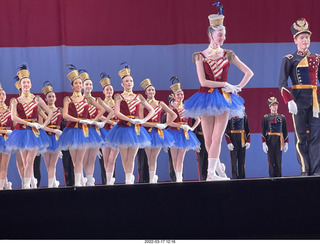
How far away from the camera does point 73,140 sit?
22.1 ft

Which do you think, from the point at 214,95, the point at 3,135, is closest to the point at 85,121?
the point at 3,135

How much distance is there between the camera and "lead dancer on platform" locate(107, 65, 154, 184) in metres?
6.56

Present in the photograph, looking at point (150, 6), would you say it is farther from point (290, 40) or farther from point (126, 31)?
point (290, 40)

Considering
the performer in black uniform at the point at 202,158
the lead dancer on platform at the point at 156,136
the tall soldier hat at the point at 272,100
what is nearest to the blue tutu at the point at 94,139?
the lead dancer on platform at the point at 156,136

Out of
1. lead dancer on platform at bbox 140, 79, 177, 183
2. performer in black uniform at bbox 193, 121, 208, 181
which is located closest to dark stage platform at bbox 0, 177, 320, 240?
lead dancer on platform at bbox 140, 79, 177, 183

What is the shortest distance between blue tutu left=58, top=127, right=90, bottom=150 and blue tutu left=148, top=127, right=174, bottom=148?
84 centimetres

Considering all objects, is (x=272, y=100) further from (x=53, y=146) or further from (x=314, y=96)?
(x=53, y=146)

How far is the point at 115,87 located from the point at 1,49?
174 cm

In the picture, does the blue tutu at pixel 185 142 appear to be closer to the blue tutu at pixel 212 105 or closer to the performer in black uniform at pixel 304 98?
the performer in black uniform at pixel 304 98

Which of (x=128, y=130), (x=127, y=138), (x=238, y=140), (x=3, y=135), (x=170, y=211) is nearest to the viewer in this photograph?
(x=170, y=211)

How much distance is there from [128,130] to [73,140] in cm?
64

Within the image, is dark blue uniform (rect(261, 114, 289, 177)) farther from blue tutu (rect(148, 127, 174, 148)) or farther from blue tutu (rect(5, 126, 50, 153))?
blue tutu (rect(5, 126, 50, 153))

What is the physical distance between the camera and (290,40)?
915cm

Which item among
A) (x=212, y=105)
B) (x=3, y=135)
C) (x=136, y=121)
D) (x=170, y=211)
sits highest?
(x=212, y=105)
